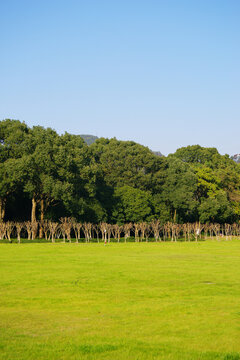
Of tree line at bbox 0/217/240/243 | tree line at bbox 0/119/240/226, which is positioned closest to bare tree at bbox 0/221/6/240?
tree line at bbox 0/217/240/243

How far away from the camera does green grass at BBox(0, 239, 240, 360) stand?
883 centimetres

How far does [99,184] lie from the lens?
7162 centimetres

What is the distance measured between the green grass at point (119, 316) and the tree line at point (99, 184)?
33.6 metres

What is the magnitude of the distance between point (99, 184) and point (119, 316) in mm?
59799

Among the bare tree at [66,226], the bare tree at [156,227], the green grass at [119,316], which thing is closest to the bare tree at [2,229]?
the bare tree at [66,226]

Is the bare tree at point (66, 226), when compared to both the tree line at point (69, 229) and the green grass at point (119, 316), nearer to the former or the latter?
the tree line at point (69, 229)

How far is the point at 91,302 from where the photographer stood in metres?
14.0

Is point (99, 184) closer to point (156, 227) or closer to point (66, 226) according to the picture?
point (156, 227)

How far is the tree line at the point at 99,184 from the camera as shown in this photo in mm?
54219

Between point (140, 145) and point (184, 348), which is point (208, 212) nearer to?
point (140, 145)

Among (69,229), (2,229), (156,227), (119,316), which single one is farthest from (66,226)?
(119,316)

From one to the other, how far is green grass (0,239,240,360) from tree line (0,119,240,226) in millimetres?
33624

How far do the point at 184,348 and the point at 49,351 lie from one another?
267 centimetres

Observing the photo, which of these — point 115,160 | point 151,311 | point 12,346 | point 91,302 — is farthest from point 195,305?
point 115,160
